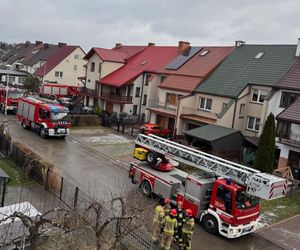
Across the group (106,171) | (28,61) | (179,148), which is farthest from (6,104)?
(28,61)

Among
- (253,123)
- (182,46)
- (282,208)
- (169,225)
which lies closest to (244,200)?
(169,225)

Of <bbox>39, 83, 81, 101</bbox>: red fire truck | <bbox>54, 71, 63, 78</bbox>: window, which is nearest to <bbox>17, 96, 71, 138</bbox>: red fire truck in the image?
<bbox>39, 83, 81, 101</bbox>: red fire truck

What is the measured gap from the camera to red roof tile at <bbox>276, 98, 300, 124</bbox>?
24.0 metres

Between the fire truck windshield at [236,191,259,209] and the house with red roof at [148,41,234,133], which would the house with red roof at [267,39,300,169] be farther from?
the fire truck windshield at [236,191,259,209]

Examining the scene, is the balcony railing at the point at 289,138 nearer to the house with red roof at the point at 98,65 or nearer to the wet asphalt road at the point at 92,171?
the wet asphalt road at the point at 92,171

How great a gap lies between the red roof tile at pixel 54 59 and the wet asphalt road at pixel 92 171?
30111 mm

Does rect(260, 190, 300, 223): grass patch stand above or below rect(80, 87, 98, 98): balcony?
below

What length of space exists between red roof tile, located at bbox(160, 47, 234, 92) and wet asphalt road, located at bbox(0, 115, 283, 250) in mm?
11719

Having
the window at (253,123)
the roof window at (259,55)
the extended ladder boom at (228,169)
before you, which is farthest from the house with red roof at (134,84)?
the extended ladder boom at (228,169)

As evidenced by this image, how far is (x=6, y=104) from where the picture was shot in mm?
37656

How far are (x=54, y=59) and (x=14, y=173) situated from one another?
150ft

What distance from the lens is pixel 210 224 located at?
14.4 m

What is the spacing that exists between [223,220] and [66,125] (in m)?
18.3

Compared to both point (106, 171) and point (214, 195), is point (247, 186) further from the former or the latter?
point (106, 171)
